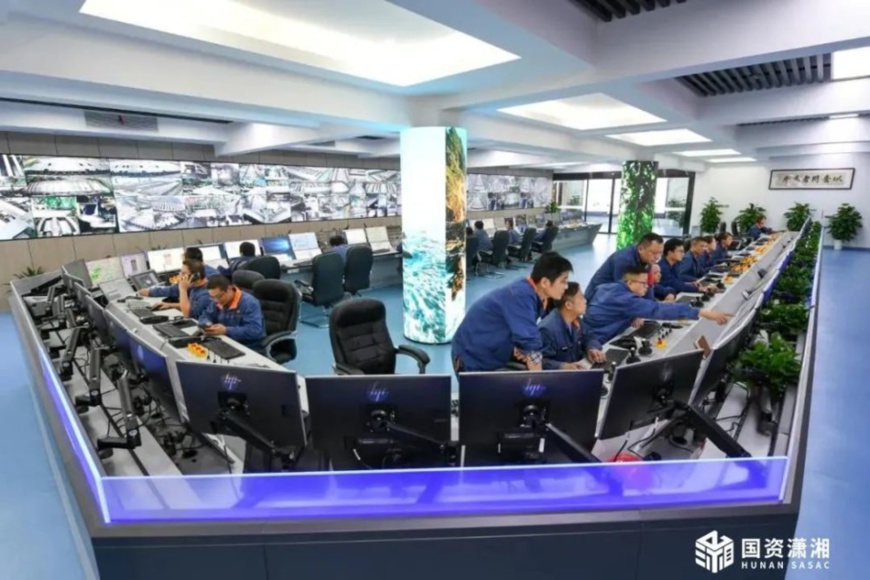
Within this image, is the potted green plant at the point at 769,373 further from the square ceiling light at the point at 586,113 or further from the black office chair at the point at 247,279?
the square ceiling light at the point at 586,113

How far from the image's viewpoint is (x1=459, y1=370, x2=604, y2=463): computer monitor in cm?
159

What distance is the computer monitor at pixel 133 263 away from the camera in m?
5.55

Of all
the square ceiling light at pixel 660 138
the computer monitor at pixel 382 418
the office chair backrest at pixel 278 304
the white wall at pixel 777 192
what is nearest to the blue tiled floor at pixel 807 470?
the office chair backrest at pixel 278 304

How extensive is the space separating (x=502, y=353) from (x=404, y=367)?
215 centimetres

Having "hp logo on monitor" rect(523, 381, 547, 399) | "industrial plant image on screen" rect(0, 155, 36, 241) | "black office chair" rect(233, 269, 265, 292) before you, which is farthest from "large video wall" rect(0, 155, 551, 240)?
"hp logo on monitor" rect(523, 381, 547, 399)

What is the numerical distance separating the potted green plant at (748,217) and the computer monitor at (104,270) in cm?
1513

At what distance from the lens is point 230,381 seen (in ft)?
5.39

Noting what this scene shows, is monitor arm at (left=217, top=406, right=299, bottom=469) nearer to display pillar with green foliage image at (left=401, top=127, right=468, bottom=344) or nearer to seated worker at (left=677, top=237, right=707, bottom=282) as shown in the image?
display pillar with green foliage image at (left=401, top=127, right=468, bottom=344)

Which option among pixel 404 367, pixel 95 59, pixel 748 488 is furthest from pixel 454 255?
pixel 748 488

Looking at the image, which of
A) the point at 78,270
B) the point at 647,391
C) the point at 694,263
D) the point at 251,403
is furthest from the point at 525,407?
the point at 694,263

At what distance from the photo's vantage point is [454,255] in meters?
4.97

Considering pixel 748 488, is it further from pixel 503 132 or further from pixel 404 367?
pixel 503 132

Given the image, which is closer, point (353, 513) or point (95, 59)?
point (353, 513)

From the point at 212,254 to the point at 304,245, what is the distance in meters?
1.56
